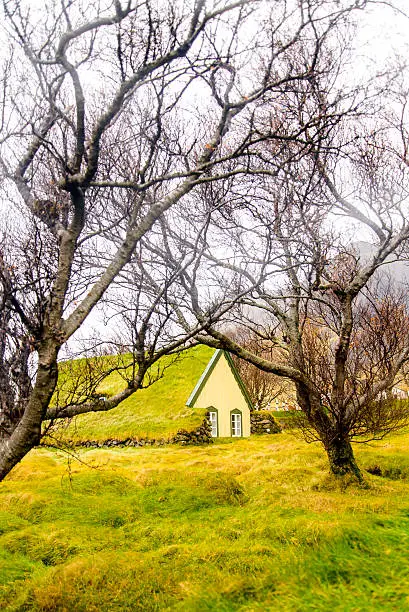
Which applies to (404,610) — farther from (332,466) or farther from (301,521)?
(332,466)

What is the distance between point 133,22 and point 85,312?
3.46m

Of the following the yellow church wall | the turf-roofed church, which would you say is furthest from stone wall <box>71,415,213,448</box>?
the yellow church wall

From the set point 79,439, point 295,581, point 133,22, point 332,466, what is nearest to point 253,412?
point 79,439

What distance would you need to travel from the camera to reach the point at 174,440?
2206cm

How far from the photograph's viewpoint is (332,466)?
1178 centimetres

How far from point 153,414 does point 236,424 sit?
218 inches

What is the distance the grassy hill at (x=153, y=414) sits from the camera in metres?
22.9

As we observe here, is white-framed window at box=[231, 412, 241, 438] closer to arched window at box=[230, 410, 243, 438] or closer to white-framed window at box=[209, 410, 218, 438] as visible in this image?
arched window at box=[230, 410, 243, 438]

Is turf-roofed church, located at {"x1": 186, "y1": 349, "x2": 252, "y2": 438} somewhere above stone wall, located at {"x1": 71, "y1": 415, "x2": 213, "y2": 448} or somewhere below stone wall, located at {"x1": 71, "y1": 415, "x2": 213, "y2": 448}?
above

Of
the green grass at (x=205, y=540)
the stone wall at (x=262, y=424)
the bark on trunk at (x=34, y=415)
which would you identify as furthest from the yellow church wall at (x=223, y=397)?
the bark on trunk at (x=34, y=415)

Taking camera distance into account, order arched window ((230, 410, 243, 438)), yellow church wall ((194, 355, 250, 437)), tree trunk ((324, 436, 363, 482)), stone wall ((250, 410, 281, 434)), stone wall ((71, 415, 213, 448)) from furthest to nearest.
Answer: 1. stone wall ((250, 410, 281, 434))
2. arched window ((230, 410, 243, 438))
3. yellow church wall ((194, 355, 250, 437))
4. stone wall ((71, 415, 213, 448))
5. tree trunk ((324, 436, 363, 482))

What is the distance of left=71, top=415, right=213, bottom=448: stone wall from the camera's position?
22.1 m

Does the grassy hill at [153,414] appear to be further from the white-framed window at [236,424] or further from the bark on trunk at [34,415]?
the bark on trunk at [34,415]

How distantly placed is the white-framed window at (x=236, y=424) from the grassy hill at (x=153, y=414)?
10.7 ft
